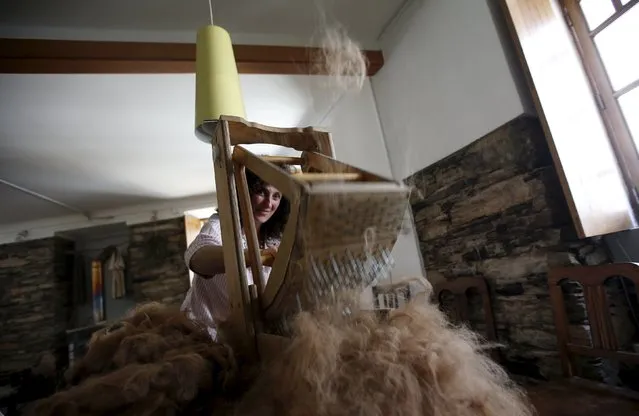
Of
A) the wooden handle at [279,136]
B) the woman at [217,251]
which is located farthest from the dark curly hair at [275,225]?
the wooden handle at [279,136]

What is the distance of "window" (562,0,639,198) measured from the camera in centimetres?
139

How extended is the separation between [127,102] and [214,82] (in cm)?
169

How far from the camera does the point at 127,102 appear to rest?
8.54 feet

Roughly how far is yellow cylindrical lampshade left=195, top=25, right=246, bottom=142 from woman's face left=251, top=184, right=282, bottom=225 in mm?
548

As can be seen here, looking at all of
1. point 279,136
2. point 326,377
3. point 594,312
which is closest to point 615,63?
point 594,312

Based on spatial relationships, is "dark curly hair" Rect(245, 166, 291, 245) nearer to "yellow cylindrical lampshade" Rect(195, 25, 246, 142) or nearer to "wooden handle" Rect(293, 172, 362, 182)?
"wooden handle" Rect(293, 172, 362, 182)

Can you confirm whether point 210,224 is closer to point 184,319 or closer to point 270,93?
point 184,319

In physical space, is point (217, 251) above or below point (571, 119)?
below

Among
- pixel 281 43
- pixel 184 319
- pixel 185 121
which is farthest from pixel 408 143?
pixel 185 121

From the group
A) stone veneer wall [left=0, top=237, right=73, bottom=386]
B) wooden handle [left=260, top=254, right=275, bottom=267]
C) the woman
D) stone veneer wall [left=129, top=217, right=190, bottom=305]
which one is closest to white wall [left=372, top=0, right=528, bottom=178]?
the woman

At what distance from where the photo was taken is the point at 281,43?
2184 mm

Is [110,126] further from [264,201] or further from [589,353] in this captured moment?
[589,353]

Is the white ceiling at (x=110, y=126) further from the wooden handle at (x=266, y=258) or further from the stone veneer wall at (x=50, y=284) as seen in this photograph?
the wooden handle at (x=266, y=258)

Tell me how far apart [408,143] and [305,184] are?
1.72 meters
